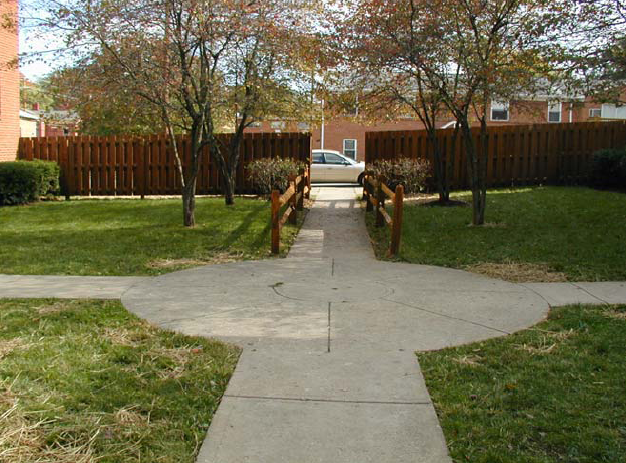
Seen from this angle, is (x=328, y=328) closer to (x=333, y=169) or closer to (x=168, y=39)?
(x=168, y=39)

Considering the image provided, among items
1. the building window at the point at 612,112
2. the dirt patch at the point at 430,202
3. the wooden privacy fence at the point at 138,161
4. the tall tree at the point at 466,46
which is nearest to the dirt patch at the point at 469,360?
the tall tree at the point at 466,46

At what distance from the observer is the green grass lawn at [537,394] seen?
347cm

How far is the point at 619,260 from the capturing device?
8.50m

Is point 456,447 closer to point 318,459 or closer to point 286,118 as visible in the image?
point 318,459

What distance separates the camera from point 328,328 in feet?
18.9

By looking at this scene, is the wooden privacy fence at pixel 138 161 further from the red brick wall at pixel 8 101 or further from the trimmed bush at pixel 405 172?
the trimmed bush at pixel 405 172

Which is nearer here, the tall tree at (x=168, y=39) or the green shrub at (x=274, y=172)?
the tall tree at (x=168, y=39)

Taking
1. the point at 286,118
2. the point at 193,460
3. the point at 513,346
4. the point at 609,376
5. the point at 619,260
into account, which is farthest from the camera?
the point at 286,118

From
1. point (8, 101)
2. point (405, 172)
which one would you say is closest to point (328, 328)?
point (405, 172)

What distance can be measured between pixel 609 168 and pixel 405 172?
5.07m

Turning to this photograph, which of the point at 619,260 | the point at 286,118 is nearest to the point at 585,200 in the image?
the point at 619,260

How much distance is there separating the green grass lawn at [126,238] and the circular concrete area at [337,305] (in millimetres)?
1116

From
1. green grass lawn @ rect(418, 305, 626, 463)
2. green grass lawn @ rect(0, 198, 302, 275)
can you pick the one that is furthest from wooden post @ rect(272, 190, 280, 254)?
green grass lawn @ rect(418, 305, 626, 463)

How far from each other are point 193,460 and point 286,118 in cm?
1312
